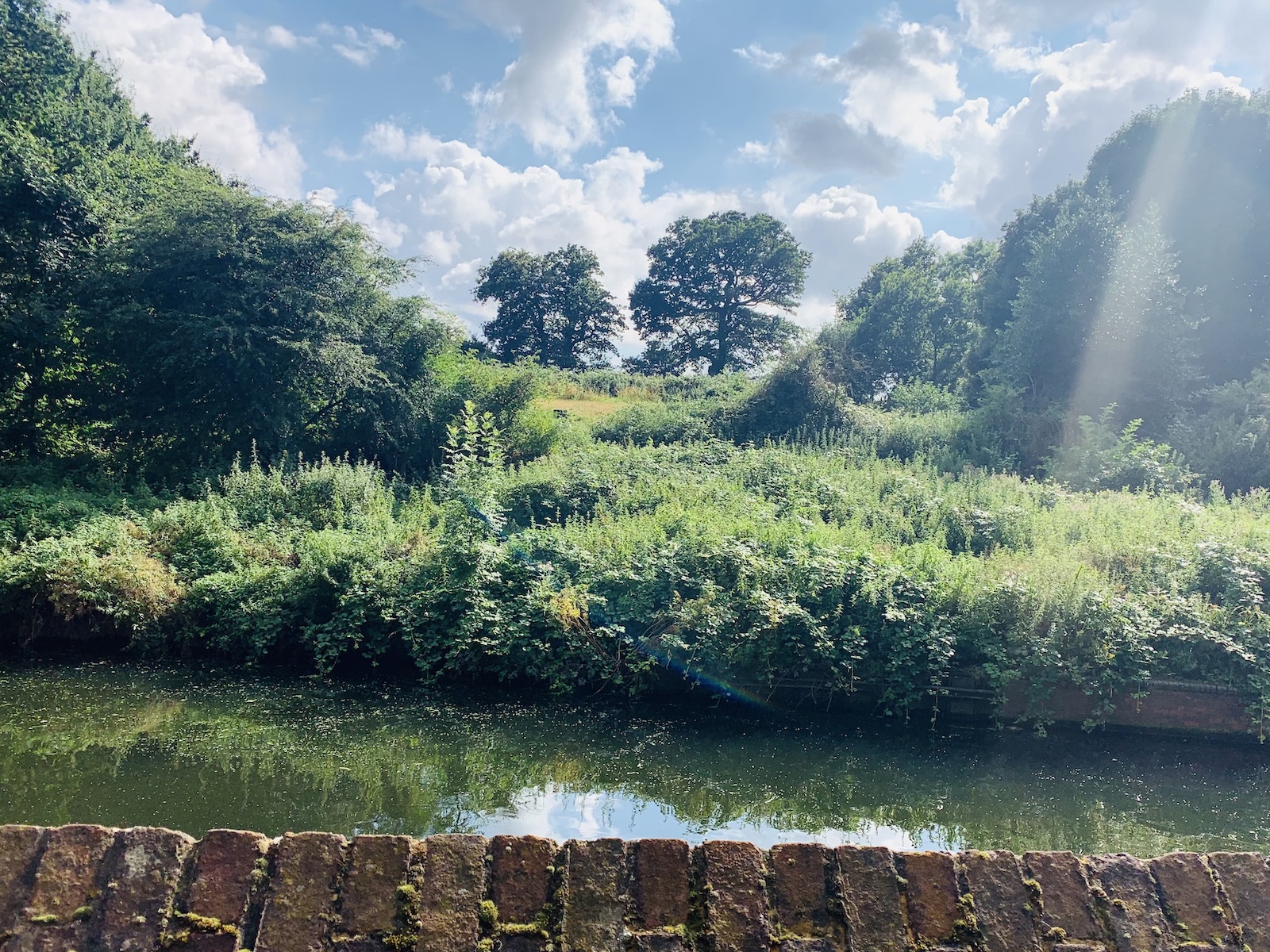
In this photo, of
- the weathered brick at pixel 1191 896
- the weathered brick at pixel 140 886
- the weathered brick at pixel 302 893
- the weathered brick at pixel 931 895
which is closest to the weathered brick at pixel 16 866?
the weathered brick at pixel 140 886

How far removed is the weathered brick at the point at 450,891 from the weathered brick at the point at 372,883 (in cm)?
6

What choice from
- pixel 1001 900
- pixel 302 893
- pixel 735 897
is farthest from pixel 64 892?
pixel 1001 900

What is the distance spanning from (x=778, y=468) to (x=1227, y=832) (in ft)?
30.5

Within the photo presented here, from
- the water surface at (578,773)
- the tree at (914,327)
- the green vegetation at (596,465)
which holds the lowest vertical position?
the water surface at (578,773)

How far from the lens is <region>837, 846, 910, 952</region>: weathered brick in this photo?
1.79 meters

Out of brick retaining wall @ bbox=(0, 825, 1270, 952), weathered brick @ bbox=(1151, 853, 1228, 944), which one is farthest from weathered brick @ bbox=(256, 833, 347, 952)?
weathered brick @ bbox=(1151, 853, 1228, 944)

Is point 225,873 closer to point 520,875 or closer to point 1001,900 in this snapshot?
point 520,875

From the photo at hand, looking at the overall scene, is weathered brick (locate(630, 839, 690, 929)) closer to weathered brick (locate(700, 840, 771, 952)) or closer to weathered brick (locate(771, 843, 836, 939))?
weathered brick (locate(700, 840, 771, 952))

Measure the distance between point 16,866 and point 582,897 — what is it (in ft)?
4.37

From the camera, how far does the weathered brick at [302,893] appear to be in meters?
1.77

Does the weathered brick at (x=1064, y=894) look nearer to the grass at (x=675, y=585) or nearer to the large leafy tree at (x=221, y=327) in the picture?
the grass at (x=675, y=585)

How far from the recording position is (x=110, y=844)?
1.86 m

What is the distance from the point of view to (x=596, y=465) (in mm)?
14492

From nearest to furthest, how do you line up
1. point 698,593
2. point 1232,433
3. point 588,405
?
point 698,593 → point 1232,433 → point 588,405
